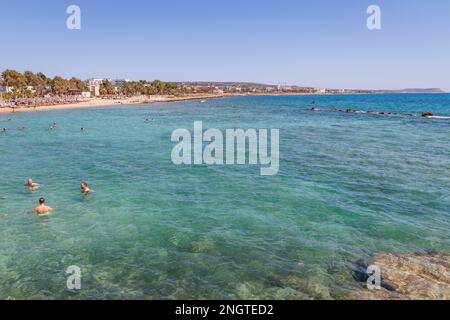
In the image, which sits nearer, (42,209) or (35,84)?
(42,209)

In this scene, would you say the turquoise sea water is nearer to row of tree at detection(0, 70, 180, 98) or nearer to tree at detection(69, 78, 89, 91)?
row of tree at detection(0, 70, 180, 98)

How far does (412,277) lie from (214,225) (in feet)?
26.5

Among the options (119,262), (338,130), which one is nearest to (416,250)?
(119,262)

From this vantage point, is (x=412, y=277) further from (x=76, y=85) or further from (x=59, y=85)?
(x=76, y=85)

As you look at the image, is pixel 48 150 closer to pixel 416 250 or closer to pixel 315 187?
pixel 315 187

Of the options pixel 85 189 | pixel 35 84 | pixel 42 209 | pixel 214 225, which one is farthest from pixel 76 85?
pixel 214 225

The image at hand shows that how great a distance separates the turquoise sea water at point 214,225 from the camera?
1110 centimetres

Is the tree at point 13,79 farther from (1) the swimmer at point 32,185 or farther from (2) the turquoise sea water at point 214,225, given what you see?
(1) the swimmer at point 32,185

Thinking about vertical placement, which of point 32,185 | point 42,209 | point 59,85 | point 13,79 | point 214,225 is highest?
point 59,85

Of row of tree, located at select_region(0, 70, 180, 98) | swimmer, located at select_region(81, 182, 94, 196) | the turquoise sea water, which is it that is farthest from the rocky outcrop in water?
row of tree, located at select_region(0, 70, 180, 98)

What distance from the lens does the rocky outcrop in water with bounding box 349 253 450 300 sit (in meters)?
10.1

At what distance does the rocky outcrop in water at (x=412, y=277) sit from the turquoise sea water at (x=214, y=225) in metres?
0.60

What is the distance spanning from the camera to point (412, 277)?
1108 cm

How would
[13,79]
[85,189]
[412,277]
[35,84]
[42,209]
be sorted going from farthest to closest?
[35,84] < [13,79] < [85,189] < [42,209] < [412,277]
